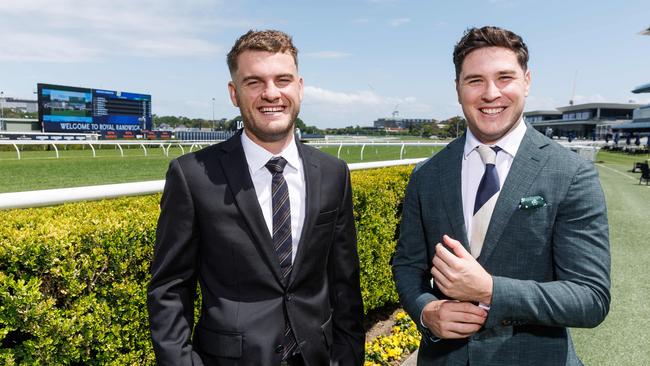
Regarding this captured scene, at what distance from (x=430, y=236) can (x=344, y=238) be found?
446 millimetres

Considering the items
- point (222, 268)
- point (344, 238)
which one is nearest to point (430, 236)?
point (344, 238)

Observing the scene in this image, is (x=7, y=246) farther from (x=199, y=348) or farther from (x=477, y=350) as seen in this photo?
(x=477, y=350)

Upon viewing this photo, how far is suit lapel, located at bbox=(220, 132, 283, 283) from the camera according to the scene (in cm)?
184

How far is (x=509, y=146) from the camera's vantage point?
1763mm

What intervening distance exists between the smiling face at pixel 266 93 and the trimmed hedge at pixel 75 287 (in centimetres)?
87

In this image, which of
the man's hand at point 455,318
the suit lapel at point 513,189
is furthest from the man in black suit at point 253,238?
the suit lapel at point 513,189

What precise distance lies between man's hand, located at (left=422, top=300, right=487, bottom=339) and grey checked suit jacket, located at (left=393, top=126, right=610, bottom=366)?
0.14 ft

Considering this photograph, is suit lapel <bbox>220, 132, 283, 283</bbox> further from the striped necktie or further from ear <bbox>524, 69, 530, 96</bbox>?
ear <bbox>524, 69, 530, 96</bbox>

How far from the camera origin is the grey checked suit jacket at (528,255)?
4.96 ft

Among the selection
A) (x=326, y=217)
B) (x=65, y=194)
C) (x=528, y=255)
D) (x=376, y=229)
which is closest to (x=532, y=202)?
(x=528, y=255)

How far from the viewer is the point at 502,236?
64.6 inches

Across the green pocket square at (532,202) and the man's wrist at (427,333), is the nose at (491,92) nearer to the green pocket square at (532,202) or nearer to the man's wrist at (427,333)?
the green pocket square at (532,202)

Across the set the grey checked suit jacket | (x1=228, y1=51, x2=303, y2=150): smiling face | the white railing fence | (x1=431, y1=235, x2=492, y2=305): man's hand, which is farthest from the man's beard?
the white railing fence

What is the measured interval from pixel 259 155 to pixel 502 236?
104cm
